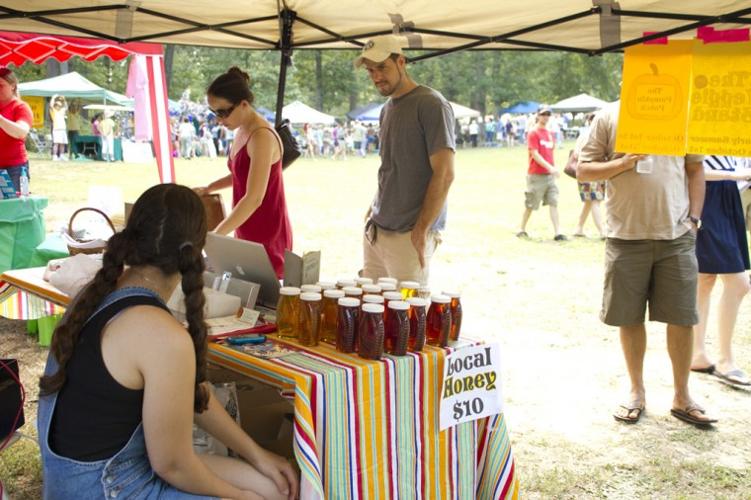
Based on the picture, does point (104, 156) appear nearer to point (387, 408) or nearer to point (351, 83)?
point (387, 408)

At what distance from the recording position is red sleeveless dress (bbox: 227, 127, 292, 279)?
338cm

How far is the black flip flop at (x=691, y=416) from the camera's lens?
3529mm

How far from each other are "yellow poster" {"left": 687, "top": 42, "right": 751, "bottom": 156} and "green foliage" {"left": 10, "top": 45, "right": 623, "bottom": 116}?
118 ft

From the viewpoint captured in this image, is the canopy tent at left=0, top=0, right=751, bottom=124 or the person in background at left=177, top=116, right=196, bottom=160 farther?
the person in background at left=177, top=116, right=196, bottom=160

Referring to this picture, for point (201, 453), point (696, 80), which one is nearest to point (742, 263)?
point (696, 80)

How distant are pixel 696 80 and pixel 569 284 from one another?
4.08 m

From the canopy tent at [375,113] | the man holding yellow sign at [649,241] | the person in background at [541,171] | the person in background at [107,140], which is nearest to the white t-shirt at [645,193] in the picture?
the man holding yellow sign at [649,241]

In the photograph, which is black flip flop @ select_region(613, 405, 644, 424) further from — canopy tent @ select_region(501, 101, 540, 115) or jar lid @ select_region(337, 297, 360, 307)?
canopy tent @ select_region(501, 101, 540, 115)

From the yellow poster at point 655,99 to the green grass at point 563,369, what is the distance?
132cm

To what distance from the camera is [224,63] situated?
3922cm

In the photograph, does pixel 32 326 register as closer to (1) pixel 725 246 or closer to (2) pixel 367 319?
(2) pixel 367 319

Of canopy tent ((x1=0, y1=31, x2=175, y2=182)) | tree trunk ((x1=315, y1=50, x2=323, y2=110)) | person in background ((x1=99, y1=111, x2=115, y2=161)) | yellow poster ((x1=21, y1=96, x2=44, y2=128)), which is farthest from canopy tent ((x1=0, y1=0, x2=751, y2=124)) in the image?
tree trunk ((x1=315, y1=50, x2=323, y2=110))

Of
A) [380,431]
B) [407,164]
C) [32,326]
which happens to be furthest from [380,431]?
[32,326]

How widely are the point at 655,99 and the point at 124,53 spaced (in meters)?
5.73
